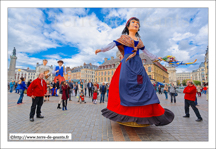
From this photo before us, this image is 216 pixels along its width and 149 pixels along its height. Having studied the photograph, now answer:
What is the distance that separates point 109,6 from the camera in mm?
3426

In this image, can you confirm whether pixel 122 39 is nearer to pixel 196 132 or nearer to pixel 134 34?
pixel 134 34

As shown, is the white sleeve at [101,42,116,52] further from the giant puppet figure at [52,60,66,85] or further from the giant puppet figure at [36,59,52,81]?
the giant puppet figure at [52,60,66,85]

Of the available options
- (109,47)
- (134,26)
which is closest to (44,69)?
(109,47)

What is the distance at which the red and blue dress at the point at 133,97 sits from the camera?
3.08 m

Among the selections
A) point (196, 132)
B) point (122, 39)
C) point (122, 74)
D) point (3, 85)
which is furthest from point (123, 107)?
point (3, 85)

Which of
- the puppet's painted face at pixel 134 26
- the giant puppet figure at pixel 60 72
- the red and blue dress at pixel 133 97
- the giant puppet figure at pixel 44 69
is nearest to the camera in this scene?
the red and blue dress at pixel 133 97

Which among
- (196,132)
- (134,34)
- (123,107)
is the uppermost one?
(134,34)

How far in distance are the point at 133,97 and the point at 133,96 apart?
0.04 meters

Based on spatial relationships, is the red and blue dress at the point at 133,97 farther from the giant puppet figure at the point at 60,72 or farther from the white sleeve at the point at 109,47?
the giant puppet figure at the point at 60,72

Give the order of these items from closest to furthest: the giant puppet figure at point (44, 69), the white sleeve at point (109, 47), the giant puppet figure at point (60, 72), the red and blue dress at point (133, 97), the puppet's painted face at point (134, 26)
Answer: the red and blue dress at point (133, 97) → the white sleeve at point (109, 47) → the puppet's painted face at point (134, 26) → the giant puppet figure at point (44, 69) → the giant puppet figure at point (60, 72)

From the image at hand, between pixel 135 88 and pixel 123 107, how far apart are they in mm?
650

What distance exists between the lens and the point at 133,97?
10.4 feet

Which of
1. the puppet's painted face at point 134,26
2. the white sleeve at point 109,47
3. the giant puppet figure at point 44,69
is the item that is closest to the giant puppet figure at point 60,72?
the giant puppet figure at point 44,69

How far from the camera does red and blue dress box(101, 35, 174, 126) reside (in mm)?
3082
